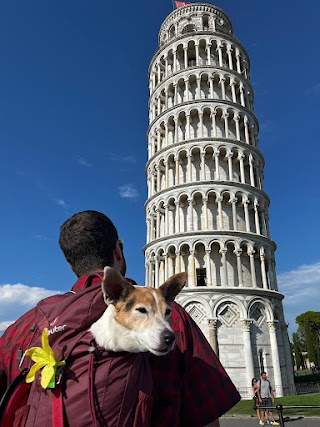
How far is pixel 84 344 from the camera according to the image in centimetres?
→ 158

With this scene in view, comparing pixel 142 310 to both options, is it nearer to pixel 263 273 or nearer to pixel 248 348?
pixel 248 348

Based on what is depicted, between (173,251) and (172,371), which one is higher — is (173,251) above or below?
above

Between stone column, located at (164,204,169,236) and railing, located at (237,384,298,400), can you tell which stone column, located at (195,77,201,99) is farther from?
railing, located at (237,384,298,400)

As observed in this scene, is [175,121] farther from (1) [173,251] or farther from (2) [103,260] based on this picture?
(2) [103,260]

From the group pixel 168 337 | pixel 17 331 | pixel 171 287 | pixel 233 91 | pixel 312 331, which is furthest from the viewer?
pixel 312 331

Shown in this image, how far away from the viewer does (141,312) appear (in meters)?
1.68

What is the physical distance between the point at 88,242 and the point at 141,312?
0.62 meters

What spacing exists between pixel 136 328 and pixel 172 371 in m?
0.34

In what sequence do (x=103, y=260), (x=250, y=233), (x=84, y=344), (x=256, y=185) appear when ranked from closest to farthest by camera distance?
(x=84, y=344), (x=103, y=260), (x=250, y=233), (x=256, y=185)

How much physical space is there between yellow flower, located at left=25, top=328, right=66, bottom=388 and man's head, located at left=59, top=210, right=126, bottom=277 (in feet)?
2.00

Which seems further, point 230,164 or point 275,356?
point 230,164

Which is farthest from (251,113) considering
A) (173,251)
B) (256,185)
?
(173,251)

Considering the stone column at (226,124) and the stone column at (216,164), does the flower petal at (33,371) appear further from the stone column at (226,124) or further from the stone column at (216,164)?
the stone column at (226,124)

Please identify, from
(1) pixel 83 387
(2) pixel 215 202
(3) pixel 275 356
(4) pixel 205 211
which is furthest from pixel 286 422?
(2) pixel 215 202
